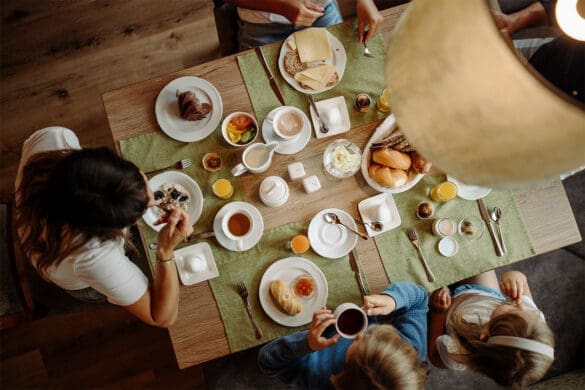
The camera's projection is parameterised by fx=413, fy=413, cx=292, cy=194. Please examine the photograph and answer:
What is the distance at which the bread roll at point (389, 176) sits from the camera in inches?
62.2

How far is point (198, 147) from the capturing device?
164 centimetres

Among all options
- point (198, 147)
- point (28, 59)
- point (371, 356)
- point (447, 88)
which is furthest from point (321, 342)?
point (28, 59)

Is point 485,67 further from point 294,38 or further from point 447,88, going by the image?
point 294,38

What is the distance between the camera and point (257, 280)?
1.58 metres

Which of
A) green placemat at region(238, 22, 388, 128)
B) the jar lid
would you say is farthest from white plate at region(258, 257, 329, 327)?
green placemat at region(238, 22, 388, 128)

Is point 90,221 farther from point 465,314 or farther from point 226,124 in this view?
point 465,314

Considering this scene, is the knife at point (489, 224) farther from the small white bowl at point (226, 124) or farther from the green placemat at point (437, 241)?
the small white bowl at point (226, 124)

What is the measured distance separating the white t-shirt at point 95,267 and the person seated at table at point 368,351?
0.59 metres

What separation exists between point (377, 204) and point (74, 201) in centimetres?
106

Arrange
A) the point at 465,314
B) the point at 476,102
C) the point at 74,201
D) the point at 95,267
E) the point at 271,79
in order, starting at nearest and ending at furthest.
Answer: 1. the point at 476,102
2. the point at 74,201
3. the point at 95,267
4. the point at 271,79
5. the point at 465,314

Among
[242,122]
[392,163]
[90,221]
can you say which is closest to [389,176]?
[392,163]

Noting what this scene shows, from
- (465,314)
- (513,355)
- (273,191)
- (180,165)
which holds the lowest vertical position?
(513,355)

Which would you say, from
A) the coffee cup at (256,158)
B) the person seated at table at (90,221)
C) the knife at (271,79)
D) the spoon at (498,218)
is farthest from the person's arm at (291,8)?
the spoon at (498,218)

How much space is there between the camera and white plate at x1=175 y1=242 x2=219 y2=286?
1.55m
